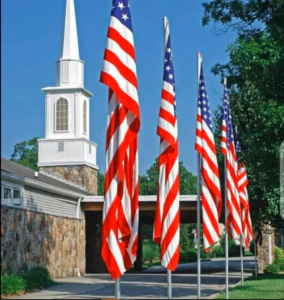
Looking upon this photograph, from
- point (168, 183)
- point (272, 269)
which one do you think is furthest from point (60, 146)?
point (168, 183)

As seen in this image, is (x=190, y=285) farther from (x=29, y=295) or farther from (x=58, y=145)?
(x=58, y=145)

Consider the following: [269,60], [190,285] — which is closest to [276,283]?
[190,285]

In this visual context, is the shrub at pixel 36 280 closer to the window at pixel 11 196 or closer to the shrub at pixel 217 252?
the window at pixel 11 196

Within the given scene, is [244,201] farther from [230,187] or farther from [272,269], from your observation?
[272,269]

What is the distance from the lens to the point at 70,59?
1545 inches

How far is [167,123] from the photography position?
15.2 metres

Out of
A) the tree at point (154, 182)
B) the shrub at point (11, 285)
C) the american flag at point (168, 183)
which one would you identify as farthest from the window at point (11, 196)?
the tree at point (154, 182)

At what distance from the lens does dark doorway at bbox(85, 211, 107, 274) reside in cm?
3991

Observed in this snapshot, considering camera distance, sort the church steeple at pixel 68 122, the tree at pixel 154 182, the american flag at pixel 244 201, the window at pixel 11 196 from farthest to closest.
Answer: the tree at pixel 154 182
the church steeple at pixel 68 122
the american flag at pixel 244 201
the window at pixel 11 196

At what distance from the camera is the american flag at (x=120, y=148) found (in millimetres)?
11914

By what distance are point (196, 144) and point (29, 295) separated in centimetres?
740

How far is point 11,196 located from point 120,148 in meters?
14.8

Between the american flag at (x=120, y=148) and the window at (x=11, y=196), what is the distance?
43.4 ft

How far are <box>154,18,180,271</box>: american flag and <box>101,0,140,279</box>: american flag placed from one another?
2.43 m
